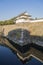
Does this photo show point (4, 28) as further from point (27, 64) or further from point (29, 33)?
point (27, 64)

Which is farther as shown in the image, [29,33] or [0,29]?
[0,29]

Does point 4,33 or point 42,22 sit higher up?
point 42,22

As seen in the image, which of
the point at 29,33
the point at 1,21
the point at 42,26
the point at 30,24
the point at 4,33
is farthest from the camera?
the point at 1,21

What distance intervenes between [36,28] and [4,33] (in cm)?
1282

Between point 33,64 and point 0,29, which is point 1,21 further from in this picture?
point 33,64

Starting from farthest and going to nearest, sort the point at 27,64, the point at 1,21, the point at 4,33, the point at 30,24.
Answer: the point at 1,21
the point at 4,33
the point at 30,24
the point at 27,64

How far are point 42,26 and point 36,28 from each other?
6.44ft

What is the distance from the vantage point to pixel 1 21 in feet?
164

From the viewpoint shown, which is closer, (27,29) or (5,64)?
(5,64)

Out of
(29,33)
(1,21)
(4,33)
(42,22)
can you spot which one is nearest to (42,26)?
(42,22)

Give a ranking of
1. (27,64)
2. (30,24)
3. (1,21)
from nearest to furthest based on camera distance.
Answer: (27,64) → (30,24) → (1,21)

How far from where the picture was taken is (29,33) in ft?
Answer: 99.7

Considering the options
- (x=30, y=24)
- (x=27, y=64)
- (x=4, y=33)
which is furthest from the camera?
(x=4, y=33)

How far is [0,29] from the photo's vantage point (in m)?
43.2
